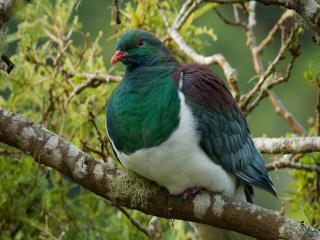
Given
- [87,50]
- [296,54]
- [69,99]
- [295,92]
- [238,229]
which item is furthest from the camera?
[295,92]

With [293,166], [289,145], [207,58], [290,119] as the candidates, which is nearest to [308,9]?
[289,145]

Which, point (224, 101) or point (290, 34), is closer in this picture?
point (224, 101)

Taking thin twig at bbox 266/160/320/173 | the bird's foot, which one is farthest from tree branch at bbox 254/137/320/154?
the bird's foot

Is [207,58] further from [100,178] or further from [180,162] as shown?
[100,178]

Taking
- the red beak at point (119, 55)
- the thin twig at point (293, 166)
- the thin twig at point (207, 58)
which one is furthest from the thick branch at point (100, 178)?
the thin twig at point (207, 58)

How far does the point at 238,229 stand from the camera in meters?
3.53

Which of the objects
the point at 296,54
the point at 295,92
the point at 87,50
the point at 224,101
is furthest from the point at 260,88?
the point at 295,92

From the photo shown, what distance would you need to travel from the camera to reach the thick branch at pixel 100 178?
3.60 m

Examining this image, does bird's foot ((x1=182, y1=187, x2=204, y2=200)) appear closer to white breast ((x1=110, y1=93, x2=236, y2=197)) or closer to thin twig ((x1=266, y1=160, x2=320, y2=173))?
white breast ((x1=110, y1=93, x2=236, y2=197))

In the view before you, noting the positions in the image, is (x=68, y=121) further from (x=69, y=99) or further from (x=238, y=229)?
(x=238, y=229)

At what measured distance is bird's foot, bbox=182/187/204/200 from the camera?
3818 mm

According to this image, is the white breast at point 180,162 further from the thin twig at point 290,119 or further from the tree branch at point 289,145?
the thin twig at point 290,119

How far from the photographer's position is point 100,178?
147 inches

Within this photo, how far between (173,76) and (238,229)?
2.74 feet
